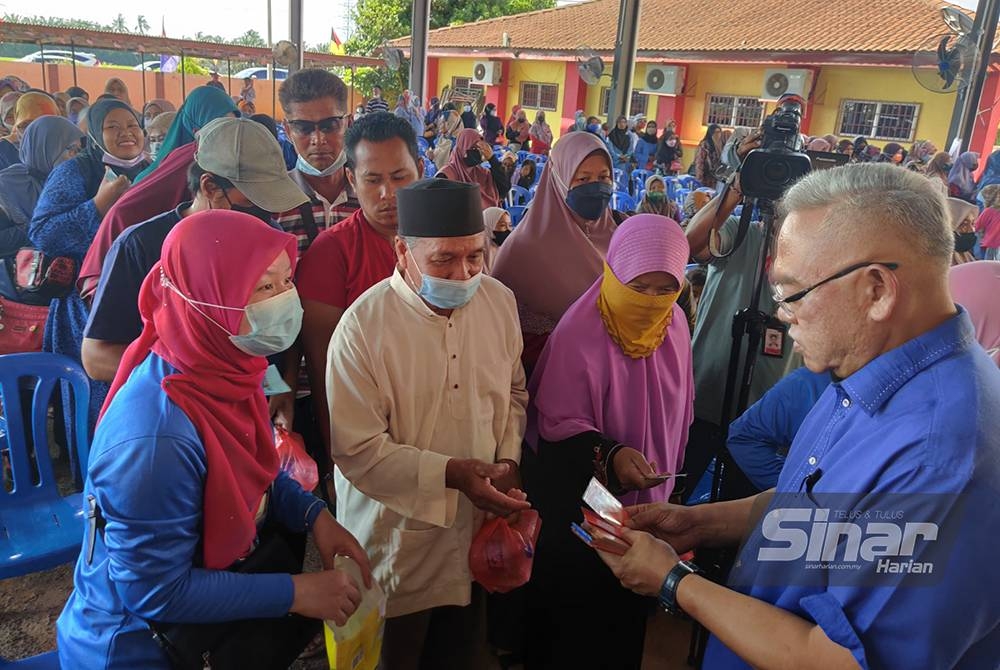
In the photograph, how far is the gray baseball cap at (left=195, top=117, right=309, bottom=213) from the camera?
86.9 inches

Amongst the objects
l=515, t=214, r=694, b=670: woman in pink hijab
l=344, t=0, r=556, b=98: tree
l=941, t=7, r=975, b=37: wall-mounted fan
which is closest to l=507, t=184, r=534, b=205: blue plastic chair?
l=515, t=214, r=694, b=670: woman in pink hijab

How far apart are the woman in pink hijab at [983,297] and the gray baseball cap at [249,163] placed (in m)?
2.07

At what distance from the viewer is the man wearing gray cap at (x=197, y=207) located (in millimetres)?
1879

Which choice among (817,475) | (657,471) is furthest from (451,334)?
(817,475)

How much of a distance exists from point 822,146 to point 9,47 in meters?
29.1

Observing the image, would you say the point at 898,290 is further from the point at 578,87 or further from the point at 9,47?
the point at 9,47

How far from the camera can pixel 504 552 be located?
5.57ft

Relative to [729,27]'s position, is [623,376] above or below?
below

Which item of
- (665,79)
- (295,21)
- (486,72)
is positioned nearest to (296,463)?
(295,21)

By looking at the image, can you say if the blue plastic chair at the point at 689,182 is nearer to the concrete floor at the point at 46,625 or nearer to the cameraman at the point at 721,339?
the cameraman at the point at 721,339

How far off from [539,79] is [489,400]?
2189 centimetres

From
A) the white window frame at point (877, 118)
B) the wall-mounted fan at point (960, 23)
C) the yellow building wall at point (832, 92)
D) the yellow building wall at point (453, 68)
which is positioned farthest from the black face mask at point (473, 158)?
the yellow building wall at point (453, 68)

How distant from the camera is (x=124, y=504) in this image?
118 cm

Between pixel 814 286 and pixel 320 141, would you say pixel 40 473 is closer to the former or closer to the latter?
pixel 320 141
